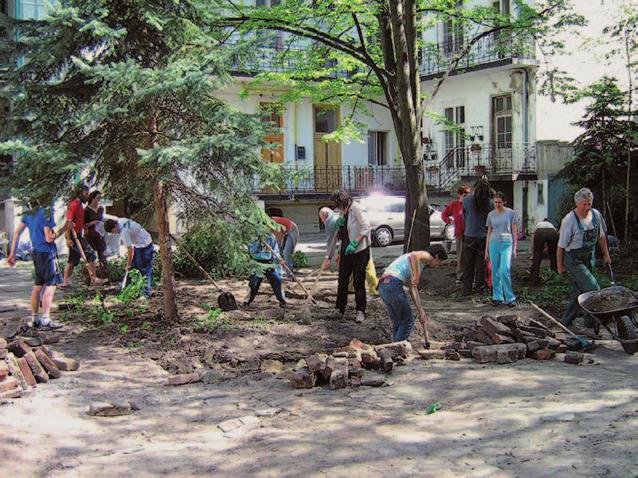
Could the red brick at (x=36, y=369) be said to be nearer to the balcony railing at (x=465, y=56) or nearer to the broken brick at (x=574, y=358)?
the broken brick at (x=574, y=358)

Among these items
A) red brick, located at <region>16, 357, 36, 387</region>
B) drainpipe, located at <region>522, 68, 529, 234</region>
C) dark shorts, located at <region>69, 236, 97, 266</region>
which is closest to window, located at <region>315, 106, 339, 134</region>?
drainpipe, located at <region>522, 68, 529, 234</region>

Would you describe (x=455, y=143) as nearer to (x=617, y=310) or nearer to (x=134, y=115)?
(x=617, y=310)

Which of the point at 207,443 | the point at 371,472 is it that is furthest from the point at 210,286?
the point at 371,472

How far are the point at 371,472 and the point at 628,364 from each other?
3.96 metres

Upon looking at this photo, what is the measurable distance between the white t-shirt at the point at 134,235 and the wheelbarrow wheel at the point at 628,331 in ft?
22.6

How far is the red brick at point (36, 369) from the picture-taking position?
22.1 ft

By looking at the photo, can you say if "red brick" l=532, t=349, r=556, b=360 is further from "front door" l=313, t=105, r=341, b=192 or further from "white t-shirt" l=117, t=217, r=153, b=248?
"front door" l=313, t=105, r=341, b=192

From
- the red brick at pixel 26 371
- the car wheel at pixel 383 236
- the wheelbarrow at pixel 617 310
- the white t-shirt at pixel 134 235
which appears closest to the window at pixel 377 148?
the car wheel at pixel 383 236

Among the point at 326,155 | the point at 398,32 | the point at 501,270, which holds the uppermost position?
the point at 398,32

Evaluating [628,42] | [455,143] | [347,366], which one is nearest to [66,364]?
[347,366]

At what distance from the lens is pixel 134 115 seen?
26.0 ft

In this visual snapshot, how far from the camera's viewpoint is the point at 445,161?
26.9 m

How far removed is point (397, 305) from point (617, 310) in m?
2.41

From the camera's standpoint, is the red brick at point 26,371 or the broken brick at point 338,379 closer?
the broken brick at point 338,379
